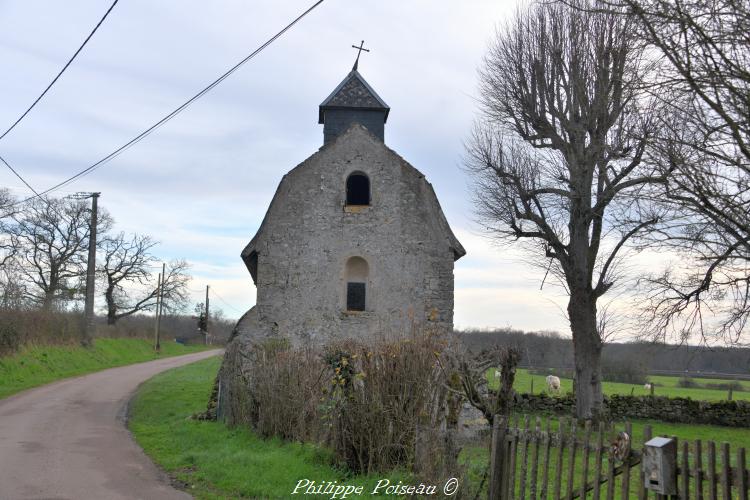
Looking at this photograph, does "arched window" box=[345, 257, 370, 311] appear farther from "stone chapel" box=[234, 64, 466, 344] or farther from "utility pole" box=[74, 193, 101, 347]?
"utility pole" box=[74, 193, 101, 347]

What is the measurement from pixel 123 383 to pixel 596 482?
24.7 m

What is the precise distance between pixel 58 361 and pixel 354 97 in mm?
20329

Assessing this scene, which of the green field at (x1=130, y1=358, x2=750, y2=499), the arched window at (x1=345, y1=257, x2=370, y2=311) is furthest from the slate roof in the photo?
the green field at (x1=130, y1=358, x2=750, y2=499)

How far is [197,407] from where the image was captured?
59.6ft

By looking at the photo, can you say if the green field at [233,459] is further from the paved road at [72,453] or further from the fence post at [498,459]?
the fence post at [498,459]

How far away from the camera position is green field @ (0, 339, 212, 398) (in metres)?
24.6

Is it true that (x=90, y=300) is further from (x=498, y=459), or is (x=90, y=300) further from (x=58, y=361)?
(x=498, y=459)

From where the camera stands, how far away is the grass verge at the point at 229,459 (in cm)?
866

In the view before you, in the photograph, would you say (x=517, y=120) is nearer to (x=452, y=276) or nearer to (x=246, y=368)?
(x=452, y=276)

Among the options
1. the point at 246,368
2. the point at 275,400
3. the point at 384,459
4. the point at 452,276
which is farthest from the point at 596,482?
the point at 452,276

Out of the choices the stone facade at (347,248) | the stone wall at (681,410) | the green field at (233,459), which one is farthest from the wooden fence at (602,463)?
the stone wall at (681,410)

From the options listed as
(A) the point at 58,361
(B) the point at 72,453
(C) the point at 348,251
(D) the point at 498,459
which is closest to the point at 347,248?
(C) the point at 348,251

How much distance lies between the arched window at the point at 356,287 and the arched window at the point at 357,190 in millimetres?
1949

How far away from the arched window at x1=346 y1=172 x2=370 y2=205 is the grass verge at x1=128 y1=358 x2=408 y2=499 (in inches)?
287
